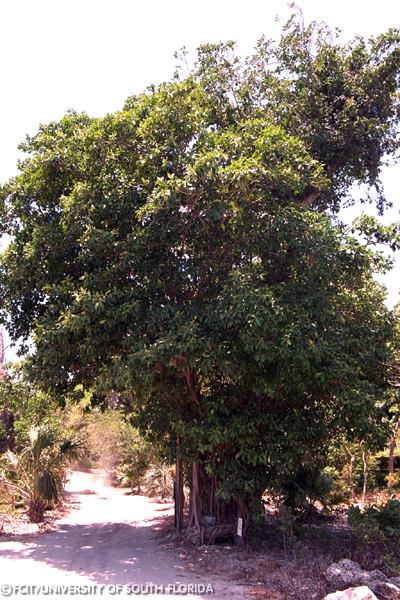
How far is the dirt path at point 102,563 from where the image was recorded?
26.0 ft

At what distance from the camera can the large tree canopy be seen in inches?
360

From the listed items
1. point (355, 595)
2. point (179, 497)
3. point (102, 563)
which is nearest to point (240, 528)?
point (179, 497)

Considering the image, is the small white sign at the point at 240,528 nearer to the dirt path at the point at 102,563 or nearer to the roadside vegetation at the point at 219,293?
the roadside vegetation at the point at 219,293

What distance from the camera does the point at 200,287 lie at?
35.0ft

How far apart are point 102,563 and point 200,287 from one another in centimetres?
541

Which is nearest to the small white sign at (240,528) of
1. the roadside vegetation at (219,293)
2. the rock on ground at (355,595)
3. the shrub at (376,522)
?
the roadside vegetation at (219,293)

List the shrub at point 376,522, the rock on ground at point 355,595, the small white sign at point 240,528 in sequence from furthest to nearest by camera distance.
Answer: the small white sign at point 240,528 → the shrub at point 376,522 → the rock on ground at point 355,595

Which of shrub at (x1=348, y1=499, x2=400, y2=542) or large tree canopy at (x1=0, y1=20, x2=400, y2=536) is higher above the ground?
large tree canopy at (x1=0, y1=20, x2=400, y2=536)

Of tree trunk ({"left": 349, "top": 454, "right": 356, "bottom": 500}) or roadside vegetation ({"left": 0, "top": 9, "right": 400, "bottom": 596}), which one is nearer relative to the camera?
roadside vegetation ({"left": 0, "top": 9, "right": 400, "bottom": 596})

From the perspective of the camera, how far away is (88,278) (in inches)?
392

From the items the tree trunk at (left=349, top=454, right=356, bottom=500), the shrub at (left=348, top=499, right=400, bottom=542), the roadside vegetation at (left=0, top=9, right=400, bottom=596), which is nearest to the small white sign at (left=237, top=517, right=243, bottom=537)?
the roadside vegetation at (left=0, top=9, right=400, bottom=596)

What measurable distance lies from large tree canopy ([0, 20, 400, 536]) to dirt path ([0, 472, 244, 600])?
1692 millimetres

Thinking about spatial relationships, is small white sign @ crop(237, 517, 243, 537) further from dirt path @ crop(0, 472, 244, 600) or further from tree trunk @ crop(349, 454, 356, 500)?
tree trunk @ crop(349, 454, 356, 500)

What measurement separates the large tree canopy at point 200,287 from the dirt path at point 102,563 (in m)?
1.69
